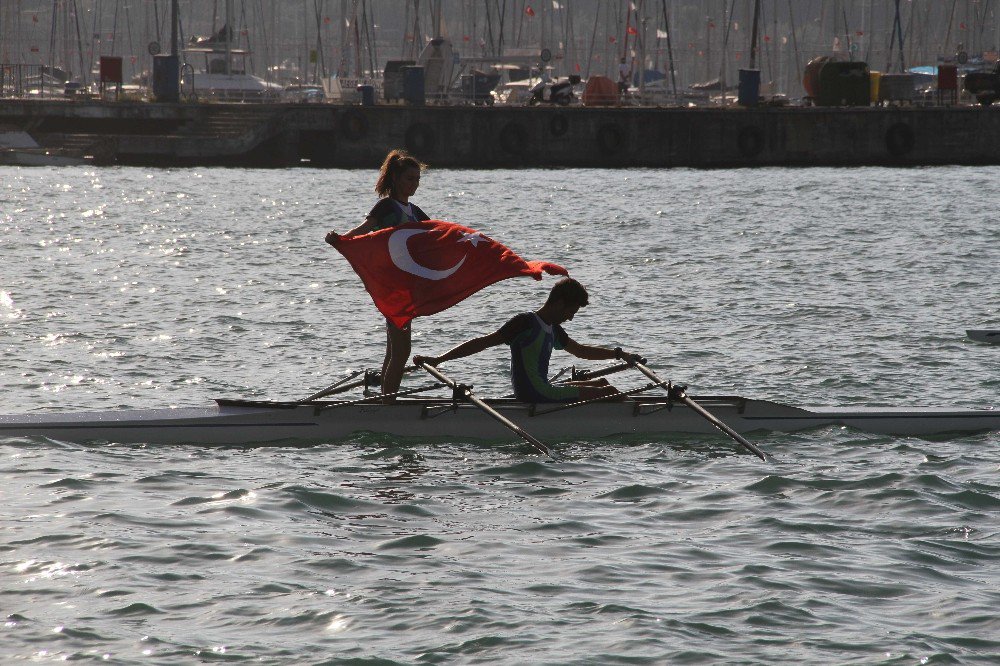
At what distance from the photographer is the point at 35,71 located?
106 meters

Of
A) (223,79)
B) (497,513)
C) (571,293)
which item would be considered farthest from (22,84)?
(497,513)

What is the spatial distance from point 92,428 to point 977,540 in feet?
26.2

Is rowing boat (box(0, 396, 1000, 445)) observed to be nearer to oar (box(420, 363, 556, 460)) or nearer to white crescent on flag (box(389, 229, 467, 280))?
oar (box(420, 363, 556, 460))

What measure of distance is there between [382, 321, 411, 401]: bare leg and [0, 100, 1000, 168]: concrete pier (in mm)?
48903

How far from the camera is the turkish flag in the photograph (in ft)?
42.0

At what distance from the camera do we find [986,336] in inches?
784

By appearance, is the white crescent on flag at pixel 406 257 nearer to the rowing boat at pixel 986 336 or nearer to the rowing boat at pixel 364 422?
the rowing boat at pixel 364 422

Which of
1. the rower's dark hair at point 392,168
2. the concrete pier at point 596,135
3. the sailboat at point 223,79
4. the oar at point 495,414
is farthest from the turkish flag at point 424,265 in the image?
the sailboat at point 223,79

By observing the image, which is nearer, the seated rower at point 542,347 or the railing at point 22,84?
the seated rower at point 542,347

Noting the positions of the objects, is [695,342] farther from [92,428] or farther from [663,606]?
[663,606]

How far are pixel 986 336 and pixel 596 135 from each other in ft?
141

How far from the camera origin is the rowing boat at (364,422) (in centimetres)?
1291

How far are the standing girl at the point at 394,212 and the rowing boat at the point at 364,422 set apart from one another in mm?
352

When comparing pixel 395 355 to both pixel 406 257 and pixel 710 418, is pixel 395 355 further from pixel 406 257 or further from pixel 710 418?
pixel 710 418
